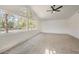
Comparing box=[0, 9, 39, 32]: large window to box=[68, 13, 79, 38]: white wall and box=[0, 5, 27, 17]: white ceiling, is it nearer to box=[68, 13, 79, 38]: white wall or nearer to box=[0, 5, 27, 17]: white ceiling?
box=[0, 5, 27, 17]: white ceiling

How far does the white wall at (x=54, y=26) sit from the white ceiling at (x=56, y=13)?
8cm

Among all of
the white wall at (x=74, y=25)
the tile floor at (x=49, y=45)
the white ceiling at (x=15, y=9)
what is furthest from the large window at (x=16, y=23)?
the white wall at (x=74, y=25)

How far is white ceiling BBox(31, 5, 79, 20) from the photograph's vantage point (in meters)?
1.86

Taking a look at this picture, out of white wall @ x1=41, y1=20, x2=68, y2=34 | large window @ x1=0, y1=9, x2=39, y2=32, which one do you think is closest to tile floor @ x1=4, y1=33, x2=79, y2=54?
white wall @ x1=41, y1=20, x2=68, y2=34

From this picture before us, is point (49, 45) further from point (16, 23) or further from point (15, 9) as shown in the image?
point (15, 9)

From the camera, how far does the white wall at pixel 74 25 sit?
1.87 m

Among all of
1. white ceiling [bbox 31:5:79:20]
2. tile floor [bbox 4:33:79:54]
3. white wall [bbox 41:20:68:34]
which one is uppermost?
white ceiling [bbox 31:5:79:20]

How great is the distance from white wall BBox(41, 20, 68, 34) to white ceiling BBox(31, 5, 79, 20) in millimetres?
77

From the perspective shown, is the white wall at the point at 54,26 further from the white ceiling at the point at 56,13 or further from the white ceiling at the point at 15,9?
the white ceiling at the point at 15,9
